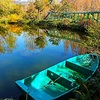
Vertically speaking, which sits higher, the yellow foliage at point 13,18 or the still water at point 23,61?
the yellow foliage at point 13,18

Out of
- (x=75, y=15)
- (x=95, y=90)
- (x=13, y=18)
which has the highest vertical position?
(x=75, y=15)

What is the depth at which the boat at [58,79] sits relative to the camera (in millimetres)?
3990

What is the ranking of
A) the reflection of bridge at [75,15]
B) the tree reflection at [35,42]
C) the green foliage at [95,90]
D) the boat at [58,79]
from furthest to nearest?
the reflection of bridge at [75,15]
the tree reflection at [35,42]
the boat at [58,79]
the green foliage at [95,90]

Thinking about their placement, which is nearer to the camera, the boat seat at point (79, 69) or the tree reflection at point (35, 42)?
the boat seat at point (79, 69)

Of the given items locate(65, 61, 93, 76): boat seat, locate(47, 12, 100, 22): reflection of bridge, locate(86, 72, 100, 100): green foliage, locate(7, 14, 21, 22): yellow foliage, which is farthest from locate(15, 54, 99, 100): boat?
locate(7, 14, 21, 22): yellow foliage

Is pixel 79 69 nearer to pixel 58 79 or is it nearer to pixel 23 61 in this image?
pixel 58 79

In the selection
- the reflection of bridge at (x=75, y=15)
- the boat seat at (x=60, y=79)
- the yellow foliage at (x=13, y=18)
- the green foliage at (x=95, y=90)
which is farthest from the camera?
the yellow foliage at (x=13, y=18)

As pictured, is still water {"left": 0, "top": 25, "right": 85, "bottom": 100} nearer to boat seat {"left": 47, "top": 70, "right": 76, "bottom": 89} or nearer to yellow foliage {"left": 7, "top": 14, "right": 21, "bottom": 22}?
boat seat {"left": 47, "top": 70, "right": 76, "bottom": 89}

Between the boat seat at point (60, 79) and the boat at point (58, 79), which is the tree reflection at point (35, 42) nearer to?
the boat at point (58, 79)

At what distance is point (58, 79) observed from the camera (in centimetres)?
488

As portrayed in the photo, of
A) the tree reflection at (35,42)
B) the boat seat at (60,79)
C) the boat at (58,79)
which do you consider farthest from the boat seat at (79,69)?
the tree reflection at (35,42)

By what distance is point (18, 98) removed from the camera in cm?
480

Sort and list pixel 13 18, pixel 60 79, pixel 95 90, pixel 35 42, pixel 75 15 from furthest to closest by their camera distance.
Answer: pixel 13 18
pixel 75 15
pixel 35 42
pixel 60 79
pixel 95 90

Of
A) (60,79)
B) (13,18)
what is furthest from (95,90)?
(13,18)
